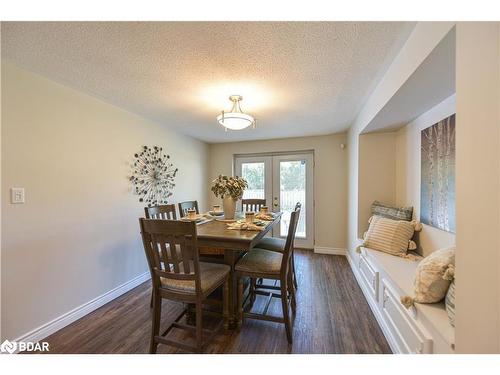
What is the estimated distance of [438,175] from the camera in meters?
1.74

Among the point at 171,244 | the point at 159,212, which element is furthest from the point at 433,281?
the point at 159,212

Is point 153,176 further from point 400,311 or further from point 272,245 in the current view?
point 400,311

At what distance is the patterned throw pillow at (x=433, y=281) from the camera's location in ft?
3.80

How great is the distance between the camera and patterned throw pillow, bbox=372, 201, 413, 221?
219cm

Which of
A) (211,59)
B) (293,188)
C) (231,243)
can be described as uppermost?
(211,59)

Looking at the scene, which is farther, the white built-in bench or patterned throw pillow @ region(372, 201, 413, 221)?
patterned throw pillow @ region(372, 201, 413, 221)

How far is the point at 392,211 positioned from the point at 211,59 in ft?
7.88

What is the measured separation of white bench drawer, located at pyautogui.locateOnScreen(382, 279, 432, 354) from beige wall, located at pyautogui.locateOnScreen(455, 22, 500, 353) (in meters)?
0.32

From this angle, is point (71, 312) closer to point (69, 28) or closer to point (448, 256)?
point (69, 28)

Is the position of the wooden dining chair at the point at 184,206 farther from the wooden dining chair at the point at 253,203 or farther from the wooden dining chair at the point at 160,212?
the wooden dining chair at the point at 253,203

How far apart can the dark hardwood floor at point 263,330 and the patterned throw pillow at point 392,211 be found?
3.06 feet

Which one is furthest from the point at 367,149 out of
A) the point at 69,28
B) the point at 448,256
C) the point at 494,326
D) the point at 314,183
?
the point at 69,28

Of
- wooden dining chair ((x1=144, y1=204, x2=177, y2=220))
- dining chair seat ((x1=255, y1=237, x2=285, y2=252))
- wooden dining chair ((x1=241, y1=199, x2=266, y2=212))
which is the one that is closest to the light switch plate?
wooden dining chair ((x1=144, y1=204, x2=177, y2=220))

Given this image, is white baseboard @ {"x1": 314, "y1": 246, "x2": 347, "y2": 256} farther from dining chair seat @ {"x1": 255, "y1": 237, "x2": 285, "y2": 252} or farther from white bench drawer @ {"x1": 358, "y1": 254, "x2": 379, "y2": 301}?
dining chair seat @ {"x1": 255, "y1": 237, "x2": 285, "y2": 252}
